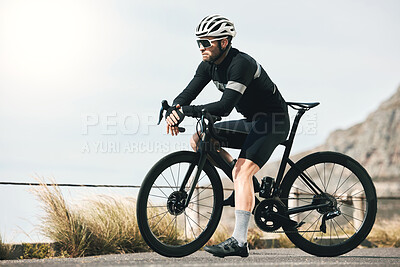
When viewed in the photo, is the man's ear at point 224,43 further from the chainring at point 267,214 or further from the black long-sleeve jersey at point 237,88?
the chainring at point 267,214

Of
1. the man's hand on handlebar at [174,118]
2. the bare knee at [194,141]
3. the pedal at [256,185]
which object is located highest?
the man's hand on handlebar at [174,118]

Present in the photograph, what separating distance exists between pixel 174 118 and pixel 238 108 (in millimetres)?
783

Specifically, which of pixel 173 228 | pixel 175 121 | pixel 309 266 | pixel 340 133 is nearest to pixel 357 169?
pixel 309 266

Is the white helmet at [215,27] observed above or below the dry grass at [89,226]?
above

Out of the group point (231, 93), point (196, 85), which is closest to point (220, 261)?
point (231, 93)

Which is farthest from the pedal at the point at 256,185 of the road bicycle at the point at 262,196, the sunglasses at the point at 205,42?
Answer: the sunglasses at the point at 205,42

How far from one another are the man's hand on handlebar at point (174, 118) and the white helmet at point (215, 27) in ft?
2.41

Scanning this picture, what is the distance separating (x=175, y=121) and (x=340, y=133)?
93.2 m

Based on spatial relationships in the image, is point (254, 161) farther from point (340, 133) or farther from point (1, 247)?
point (340, 133)

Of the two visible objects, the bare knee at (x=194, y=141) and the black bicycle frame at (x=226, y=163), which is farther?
the bare knee at (x=194, y=141)

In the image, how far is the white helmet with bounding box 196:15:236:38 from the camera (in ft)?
17.4

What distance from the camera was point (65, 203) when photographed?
7.30 m

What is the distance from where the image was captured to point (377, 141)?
83.2m

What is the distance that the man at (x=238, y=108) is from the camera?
5.18 m
